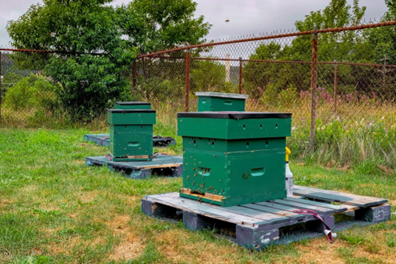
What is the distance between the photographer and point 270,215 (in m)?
3.82

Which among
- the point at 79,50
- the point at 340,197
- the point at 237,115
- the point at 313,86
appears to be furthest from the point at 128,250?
the point at 79,50

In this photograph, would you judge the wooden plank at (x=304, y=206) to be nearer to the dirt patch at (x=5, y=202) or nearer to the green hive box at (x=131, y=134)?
the dirt patch at (x=5, y=202)

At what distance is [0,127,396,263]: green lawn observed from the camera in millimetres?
3473

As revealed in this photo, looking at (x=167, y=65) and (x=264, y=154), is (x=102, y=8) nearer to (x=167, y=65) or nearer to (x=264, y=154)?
(x=167, y=65)

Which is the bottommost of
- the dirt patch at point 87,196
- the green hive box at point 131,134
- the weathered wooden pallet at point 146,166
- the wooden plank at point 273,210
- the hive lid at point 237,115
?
the dirt patch at point 87,196

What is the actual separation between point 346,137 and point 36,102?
10295mm

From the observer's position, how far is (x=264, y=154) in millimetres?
4270

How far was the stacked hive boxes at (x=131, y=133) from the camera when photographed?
7.08m

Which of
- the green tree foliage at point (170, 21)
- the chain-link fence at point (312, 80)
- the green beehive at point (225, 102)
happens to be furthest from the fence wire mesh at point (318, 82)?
the green tree foliage at point (170, 21)

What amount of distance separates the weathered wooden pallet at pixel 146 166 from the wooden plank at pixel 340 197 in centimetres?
229

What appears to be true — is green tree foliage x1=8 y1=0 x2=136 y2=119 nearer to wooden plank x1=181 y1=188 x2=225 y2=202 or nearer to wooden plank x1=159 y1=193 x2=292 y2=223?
wooden plank x1=181 y1=188 x2=225 y2=202

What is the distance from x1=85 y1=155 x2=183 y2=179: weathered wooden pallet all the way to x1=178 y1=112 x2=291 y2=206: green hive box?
222cm

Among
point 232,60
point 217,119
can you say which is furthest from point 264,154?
point 232,60

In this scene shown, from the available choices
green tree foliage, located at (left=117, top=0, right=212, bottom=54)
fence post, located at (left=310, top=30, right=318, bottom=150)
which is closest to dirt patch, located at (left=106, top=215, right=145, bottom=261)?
fence post, located at (left=310, top=30, right=318, bottom=150)
